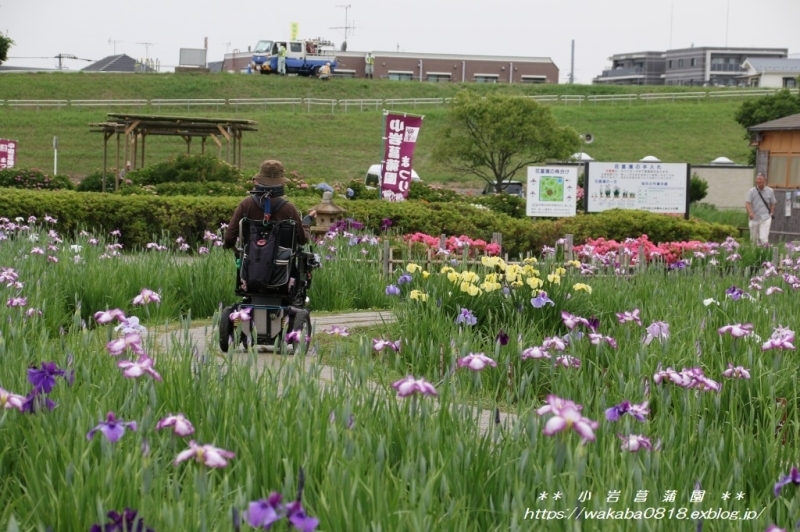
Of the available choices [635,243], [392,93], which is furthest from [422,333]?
[392,93]

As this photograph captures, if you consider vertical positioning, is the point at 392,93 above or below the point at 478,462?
above

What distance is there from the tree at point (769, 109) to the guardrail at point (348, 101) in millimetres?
9389

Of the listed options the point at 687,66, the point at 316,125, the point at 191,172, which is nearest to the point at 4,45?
the point at 191,172

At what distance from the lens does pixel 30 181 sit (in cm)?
2808

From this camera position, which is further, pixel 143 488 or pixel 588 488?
pixel 588 488

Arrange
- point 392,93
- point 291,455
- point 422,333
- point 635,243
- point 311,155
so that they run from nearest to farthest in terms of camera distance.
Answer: point 291,455, point 422,333, point 635,243, point 311,155, point 392,93

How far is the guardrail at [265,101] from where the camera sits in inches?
2224

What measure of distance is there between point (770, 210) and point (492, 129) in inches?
760

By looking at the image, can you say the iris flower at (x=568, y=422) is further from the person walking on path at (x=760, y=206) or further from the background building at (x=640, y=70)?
the background building at (x=640, y=70)

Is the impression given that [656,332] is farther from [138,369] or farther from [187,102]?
[187,102]

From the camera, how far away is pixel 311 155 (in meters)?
47.0

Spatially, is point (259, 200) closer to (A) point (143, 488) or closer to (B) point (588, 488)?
(B) point (588, 488)

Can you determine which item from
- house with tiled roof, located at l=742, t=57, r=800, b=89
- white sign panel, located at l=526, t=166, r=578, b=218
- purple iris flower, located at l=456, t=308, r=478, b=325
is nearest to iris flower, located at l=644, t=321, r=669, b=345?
purple iris flower, located at l=456, t=308, r=478, b=325

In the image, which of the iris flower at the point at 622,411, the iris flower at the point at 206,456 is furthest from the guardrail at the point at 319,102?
the iris flower at the point at 206,456
